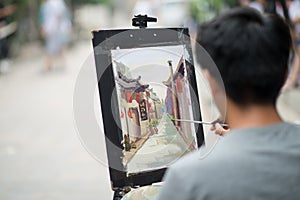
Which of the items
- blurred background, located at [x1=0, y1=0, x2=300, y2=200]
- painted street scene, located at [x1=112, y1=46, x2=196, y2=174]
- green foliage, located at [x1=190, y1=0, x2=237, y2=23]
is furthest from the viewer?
green foliage, located at [x1=190, y1=0, x2=237, y2=23]

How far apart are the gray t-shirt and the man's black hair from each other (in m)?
0.10

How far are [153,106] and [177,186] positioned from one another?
2.87ft

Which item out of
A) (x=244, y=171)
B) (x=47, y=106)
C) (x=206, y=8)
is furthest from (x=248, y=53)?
(x=206, y=8)

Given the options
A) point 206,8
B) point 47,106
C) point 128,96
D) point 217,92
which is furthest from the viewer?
point 206,8

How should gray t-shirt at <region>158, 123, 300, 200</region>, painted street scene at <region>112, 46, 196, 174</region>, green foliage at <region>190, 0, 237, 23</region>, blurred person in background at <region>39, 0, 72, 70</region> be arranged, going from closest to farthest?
gray t-shirt at <region>158, 123, 300, 200</region> → painted street scene at <region>112, 46, 196, 174</region> → green foliage at <region>190, 0, 237, 23</region> → blurred person in background at <region>39, 0, 72, 70</region>

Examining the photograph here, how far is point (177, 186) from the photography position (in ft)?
4.45

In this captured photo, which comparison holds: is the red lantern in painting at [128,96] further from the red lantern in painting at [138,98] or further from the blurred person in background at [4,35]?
the blurred person in background at [4,35]

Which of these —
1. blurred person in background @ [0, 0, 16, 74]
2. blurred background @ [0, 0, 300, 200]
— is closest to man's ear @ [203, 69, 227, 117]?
blurred background @ [0, 0, 300, 200]

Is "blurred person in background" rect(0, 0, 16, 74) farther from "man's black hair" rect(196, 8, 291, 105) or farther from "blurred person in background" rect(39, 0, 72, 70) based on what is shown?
"man's black hair" rect(196, 8, 291, 105)

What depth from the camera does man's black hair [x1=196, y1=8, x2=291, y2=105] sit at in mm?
1375

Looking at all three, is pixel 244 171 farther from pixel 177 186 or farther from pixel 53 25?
pixel 53 25

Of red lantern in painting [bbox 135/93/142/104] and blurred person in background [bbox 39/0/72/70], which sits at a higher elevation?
blurred person in background [bbox 39/0/72/70]

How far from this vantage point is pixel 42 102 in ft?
29.0

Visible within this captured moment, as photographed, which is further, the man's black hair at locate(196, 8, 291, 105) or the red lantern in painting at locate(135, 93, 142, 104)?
the red lantern in painting at locate(135, 93, 142, 104)
